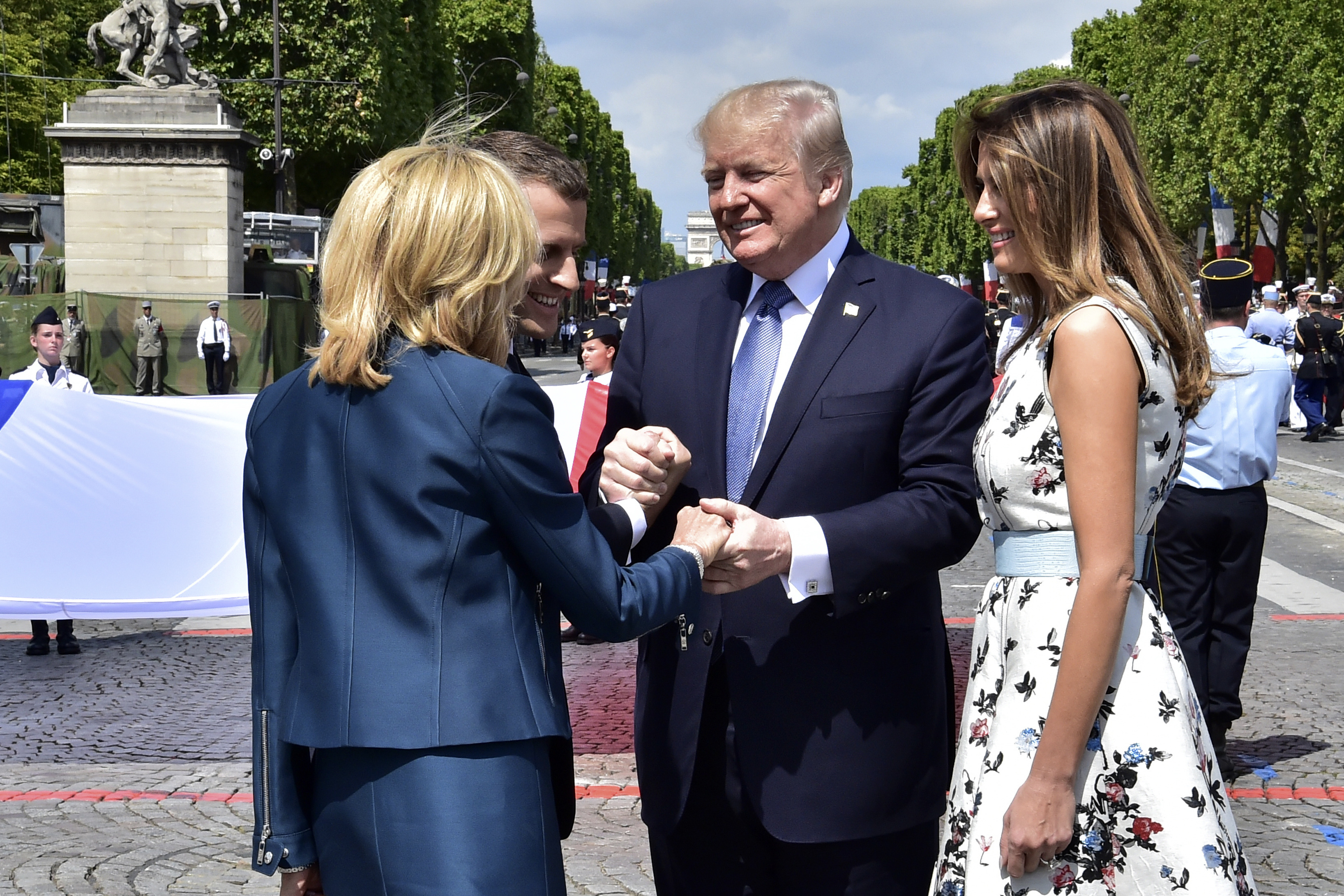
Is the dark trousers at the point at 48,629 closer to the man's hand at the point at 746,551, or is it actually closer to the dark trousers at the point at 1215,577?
the dark trousers at the point at 1215,577

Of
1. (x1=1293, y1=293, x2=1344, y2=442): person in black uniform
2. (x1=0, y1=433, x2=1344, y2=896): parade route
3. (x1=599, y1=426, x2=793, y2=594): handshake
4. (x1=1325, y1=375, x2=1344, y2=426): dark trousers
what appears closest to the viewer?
(x1=599, y1=426, x2=793, y2=594): handshake

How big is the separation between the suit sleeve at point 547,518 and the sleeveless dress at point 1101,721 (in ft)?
2.24

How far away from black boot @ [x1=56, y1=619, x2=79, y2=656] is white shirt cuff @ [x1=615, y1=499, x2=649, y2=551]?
6.33 m

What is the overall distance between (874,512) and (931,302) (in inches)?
18.7

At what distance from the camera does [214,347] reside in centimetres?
2272

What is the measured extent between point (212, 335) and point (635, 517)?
21.6 m

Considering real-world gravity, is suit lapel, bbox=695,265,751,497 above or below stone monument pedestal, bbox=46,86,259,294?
below

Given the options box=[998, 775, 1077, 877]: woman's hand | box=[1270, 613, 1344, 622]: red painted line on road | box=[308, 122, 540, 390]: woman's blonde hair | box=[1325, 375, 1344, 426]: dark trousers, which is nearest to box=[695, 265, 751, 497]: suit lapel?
box=[308, 122, 540, 390]: woman's blonde hair

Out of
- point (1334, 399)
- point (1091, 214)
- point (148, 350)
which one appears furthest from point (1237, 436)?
point (148, 350)

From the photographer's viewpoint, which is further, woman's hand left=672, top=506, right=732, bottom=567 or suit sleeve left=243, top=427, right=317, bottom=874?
woman's hand left=672, top=506, right=732, bottom=567

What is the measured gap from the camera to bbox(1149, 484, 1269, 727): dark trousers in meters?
5.55

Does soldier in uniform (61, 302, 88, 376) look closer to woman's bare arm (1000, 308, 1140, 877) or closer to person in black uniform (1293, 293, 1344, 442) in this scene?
person in black uniform (1293, 293, 1344, 442)

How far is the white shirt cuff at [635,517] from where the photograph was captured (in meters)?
2.63

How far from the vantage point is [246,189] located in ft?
135
